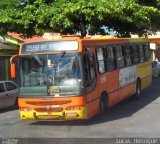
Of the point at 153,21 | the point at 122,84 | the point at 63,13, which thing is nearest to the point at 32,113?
the point at 122,84

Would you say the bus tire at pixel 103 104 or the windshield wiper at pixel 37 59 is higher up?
the windshield wiper at pixel 37 59

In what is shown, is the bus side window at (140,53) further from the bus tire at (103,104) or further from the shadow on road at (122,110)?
the bus tire at (103,104)

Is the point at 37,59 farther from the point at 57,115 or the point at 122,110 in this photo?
the point at 122,110

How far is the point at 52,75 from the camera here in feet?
47.3

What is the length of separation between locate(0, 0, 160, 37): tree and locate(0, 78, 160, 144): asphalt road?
6.36m

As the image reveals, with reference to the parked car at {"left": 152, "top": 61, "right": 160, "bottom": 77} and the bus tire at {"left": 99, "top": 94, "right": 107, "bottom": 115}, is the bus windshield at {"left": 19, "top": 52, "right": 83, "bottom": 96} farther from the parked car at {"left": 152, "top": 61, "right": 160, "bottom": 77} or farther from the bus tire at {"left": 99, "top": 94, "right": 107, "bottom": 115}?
the parked car at {"left": 152, "top": 61, "right": 160, "bottom": 77}

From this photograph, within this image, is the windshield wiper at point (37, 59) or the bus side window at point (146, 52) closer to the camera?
the windshield wiper at point (37, 59)

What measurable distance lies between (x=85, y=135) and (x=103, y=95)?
3.65 m

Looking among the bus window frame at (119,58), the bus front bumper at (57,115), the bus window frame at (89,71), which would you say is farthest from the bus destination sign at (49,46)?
the bus window frame at (119,58)

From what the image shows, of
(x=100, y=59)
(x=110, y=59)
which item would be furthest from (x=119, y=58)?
(x=100, y=59)

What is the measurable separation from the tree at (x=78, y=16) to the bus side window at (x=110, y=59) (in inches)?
213

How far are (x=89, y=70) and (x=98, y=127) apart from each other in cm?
183

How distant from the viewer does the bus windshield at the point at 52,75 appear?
14203 millimetres

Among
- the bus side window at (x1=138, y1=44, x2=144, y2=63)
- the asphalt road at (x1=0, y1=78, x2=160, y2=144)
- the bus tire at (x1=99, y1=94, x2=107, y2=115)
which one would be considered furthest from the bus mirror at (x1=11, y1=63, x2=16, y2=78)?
the bus side window at (x1=138, y1=44, x2=144, y2=63)
